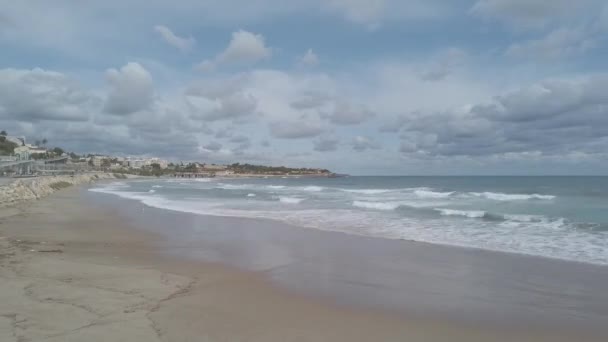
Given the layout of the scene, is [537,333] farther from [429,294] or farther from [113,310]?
[113,310]

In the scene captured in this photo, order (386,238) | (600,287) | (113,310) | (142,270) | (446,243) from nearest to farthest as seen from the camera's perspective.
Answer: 1. (113,310)
2. (600,287)
3. (142,270)
4. (446,243)
5. (386,238)

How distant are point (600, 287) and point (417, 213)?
1368 cm

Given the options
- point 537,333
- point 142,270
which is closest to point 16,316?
point 142,270

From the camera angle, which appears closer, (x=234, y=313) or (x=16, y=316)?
(x=16, y=316)

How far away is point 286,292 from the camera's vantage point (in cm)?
697

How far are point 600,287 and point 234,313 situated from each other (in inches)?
256

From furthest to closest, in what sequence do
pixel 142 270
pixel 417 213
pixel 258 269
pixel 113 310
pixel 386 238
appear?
1. pixel 417 213
2. pixel 386 238
3. pixel 258 269
4. pixel 142 270
5. pixel 113 310

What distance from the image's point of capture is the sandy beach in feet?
16.6

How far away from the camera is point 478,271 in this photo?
8570 mm

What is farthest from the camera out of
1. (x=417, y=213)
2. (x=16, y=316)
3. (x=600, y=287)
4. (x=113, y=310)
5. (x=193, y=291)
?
(x=417, y=213)

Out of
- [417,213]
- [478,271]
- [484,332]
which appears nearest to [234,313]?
[484,332]

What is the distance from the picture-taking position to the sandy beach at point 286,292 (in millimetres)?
5047

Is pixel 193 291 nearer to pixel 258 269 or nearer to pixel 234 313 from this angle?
pixel 234 313

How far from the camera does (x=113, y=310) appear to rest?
5.41 meters
